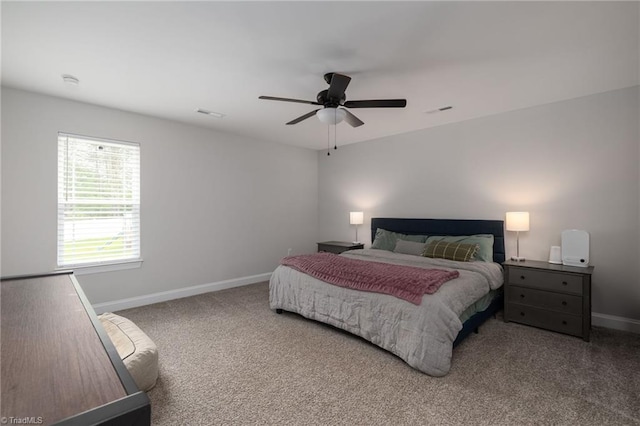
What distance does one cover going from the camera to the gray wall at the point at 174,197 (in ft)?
10.2

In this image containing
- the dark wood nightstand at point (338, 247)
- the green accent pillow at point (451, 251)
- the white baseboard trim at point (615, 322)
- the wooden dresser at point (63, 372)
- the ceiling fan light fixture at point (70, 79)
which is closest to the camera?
the wooden dresser at point (63, 372)

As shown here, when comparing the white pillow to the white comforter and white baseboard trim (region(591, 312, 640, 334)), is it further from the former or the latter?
white baseboard trim (region(591, 312, 640, 334))

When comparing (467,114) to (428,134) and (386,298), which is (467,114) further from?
(386,298)

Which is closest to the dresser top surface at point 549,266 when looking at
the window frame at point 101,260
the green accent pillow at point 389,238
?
the green accent pillow at point 389,238

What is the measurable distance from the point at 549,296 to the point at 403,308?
180 centimetres

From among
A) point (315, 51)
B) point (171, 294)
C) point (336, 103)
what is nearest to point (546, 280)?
point (336, 103)

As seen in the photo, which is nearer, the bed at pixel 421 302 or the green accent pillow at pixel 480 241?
the bed at pixel 421 302

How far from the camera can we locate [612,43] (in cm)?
223

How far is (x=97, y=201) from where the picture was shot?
11.8 ft

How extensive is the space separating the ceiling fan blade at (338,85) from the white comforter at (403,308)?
5.97 feet

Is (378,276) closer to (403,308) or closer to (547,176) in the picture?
(403,308)

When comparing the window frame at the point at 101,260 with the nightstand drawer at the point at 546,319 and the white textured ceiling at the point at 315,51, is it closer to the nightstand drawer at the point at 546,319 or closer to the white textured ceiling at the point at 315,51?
the white textured ceiling at the point at 315,51

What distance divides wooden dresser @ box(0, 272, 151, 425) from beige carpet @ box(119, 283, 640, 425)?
1.04 metres

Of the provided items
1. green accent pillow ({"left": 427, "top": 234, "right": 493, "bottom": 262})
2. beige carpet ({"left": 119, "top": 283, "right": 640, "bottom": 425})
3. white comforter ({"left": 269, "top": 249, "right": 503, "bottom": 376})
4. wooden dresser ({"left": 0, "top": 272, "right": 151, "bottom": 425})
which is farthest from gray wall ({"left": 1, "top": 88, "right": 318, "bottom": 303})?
green accent pillow ({"left": 427, "top": 234, "right": 493, "bottom": 262})
